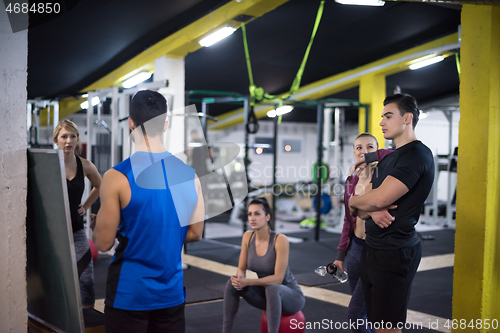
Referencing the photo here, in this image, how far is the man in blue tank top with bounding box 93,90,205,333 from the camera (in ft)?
4.39

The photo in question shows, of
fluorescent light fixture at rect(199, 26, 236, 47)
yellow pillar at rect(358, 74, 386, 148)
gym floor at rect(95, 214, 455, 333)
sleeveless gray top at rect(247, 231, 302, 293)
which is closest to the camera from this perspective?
sleeveless gray top at rect(247, 231, 302, 293)

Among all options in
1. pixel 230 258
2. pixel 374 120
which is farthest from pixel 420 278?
pixel 374 120

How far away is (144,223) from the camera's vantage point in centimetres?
136

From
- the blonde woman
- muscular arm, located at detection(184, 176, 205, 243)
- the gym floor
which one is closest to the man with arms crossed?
muscular arm, located at detection(184, 176, 205, 243)

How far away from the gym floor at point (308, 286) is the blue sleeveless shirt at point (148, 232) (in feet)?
5.41

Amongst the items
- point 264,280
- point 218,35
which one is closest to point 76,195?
point 264,280

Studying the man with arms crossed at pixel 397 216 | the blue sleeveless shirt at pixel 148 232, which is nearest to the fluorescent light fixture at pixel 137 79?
the man with arms crossed at pixel 397 216

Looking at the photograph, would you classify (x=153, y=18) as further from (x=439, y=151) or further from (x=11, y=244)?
(x=439, y=151)

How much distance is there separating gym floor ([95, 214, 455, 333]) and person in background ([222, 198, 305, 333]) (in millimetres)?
514

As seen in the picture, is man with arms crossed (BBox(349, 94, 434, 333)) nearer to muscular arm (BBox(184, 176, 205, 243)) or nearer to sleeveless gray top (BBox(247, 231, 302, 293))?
muscular arm (BBox(184, 176, 205, 243))

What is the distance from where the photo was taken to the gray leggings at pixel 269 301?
7.87 feet

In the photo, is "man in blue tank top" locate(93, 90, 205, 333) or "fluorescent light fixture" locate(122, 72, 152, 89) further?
"fluorescent light fixture" locate(122, 72, 152, 89)

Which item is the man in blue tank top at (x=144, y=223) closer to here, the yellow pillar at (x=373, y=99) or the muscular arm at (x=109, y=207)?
the muscular arm at (x=109, y=207)

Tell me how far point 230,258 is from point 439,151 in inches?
356
